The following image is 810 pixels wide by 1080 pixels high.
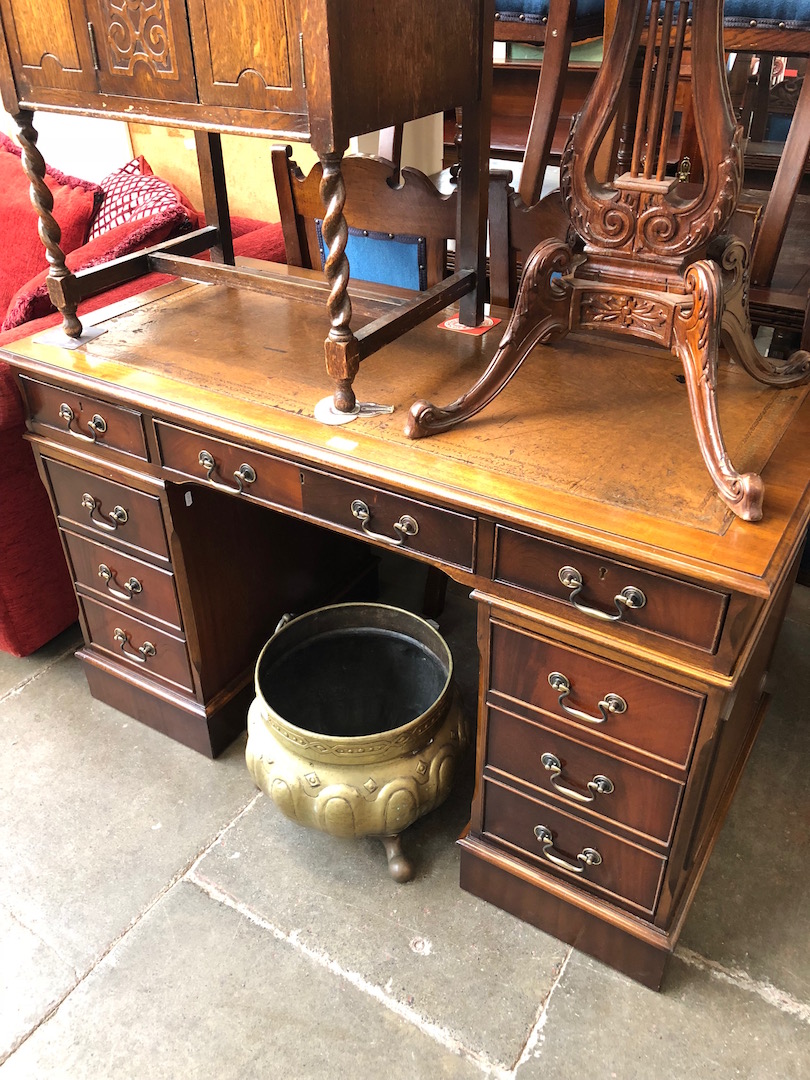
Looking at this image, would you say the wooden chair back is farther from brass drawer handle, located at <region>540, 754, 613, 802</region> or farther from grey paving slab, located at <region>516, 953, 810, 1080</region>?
grey paving slab, located at <region>516, 953, 810, 1080</region>

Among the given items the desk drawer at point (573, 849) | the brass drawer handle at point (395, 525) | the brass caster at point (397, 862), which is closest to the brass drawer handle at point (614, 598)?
the brass drawer handle at point (395, 525)

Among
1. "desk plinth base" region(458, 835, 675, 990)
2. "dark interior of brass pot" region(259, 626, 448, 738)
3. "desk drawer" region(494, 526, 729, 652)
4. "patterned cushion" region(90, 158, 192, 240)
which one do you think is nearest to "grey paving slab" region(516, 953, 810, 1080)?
"desk plinth base" region(458, 835, 675, 990)

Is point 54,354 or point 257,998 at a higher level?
point 54,354

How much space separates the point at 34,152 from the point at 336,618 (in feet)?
3.46

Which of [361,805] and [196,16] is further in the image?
[361,805]

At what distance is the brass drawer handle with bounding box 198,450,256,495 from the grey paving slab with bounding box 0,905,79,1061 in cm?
91

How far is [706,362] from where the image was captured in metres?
1.19

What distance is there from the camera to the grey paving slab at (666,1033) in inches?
54.1

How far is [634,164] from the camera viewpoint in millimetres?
1226

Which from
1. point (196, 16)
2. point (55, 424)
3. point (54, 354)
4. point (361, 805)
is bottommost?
point (361, 805)

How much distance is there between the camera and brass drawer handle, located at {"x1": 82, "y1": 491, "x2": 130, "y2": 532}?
173cm

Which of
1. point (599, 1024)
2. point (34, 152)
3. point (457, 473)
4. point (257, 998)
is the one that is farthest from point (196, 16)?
point (599, 1024)

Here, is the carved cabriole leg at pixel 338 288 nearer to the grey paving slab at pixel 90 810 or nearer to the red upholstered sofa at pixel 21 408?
the red upholstered sofa at pixel 21 408

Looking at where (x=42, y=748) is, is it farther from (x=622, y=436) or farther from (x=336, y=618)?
(x=622, y=436)
